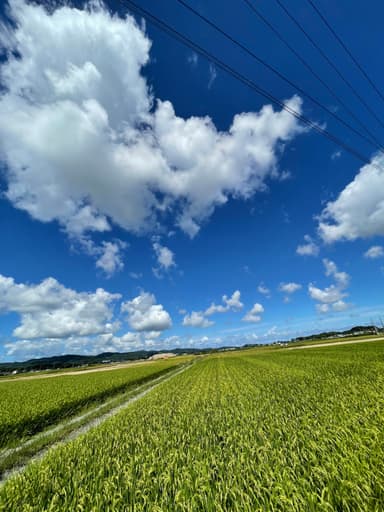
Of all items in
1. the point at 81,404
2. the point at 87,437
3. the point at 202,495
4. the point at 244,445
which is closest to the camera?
the point at 202,495

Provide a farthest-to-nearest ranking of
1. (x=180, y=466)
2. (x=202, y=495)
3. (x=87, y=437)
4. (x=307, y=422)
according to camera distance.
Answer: (x=87, y=437)
(x=307, y=422)
(x=180, y=466)
(x=202, y=495)

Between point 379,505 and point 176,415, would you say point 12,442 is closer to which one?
point 176,415

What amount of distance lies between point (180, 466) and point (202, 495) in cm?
199

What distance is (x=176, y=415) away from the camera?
11.7 meters

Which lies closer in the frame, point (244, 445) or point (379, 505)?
point (379, 505)

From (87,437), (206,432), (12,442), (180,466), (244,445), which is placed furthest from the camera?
(12,442)

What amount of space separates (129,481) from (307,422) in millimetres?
5798

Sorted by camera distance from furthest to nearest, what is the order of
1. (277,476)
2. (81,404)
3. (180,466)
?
(81,404) < (180,466) < (277,476)

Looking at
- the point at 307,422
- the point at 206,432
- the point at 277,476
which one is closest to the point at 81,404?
the point at 206,432

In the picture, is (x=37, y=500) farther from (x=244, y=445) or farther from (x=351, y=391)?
(x=351, y=391)

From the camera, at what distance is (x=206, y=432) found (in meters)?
8.52

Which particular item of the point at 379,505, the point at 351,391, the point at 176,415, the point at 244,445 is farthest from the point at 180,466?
the point at 351,391

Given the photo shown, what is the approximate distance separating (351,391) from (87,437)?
1200 cm

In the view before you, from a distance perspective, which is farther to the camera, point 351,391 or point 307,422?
point 351,391
